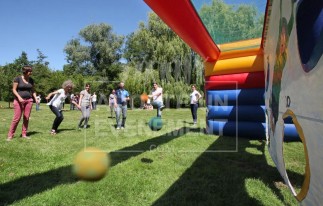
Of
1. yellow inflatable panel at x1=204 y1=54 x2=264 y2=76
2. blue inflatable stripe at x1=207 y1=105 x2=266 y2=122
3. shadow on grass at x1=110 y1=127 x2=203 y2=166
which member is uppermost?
yellow inflatable panel at x1=204 y1=54 x2=264 y2=76

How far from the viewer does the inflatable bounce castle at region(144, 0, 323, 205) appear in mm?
1461

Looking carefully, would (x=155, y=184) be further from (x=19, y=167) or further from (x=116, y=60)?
(x=116, y=60)

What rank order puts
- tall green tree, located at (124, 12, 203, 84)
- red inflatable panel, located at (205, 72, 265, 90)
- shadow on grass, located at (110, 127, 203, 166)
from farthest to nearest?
tall green tree, located at (124, 12, 203, 84) < red inflatable panel, located at (205, 72, 265, 90) < shadow on grass, located at (110, 127, 203, 166)

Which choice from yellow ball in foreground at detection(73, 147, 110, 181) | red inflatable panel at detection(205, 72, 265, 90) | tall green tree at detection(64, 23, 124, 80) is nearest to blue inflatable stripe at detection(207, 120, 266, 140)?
red inflatable panel at detection(205, 72, 265, 90)

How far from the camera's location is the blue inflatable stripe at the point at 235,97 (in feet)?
23.7

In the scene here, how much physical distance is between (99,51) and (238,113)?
154 ft

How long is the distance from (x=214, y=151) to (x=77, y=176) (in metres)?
3.15

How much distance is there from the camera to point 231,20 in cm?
555

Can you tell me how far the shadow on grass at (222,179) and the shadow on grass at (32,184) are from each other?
1.50 metres

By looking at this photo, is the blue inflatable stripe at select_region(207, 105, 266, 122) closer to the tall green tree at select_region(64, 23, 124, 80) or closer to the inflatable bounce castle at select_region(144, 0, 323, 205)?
the inflatable bounce castle at select_region(144, 0, 323, 205)

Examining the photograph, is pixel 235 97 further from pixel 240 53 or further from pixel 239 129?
pixel 240 53

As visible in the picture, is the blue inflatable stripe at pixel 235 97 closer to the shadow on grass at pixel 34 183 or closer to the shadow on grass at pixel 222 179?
the shadow on grass at pixel 222 179

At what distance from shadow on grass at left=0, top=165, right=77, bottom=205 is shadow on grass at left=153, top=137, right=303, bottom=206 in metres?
1.50

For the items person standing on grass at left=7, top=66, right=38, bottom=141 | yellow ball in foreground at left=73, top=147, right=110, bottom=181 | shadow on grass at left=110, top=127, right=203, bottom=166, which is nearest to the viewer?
yellow ball in foreground at left=73, top=147, right=110, bottom=181
